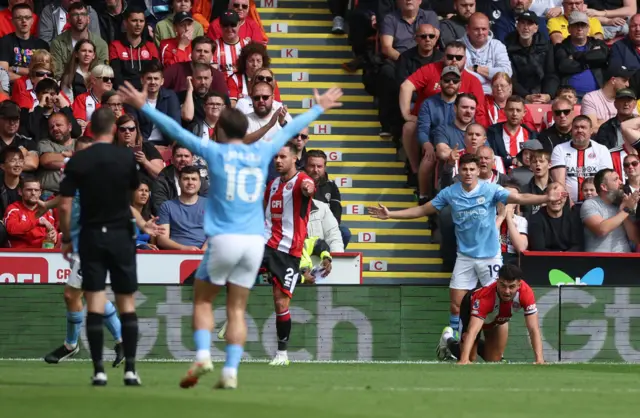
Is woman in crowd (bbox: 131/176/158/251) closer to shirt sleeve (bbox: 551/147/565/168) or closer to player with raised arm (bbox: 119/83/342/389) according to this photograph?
shirt sleeve (bbox: 551/147/565/168)

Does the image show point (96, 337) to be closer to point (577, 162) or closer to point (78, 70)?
point (78, 70)

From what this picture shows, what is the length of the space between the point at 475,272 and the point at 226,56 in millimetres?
5823

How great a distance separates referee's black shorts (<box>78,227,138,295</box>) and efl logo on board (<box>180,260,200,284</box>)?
617 cm

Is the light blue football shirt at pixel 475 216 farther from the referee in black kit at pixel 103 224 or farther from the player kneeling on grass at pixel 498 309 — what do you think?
the referee in black kit at pixel 103 224

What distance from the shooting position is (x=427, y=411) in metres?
8.72

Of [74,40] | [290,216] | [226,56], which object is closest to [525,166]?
[226,56]

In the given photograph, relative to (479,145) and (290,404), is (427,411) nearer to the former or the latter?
(290,404)

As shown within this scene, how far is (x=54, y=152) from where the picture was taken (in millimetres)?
17391

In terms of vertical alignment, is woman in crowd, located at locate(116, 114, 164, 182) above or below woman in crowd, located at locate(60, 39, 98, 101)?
below

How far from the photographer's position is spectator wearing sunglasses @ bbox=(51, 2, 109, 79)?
62.5 feet

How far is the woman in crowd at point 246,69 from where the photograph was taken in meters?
19.0

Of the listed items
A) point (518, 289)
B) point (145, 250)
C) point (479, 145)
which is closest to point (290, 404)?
point (518, 289)

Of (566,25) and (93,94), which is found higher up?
(566,25)

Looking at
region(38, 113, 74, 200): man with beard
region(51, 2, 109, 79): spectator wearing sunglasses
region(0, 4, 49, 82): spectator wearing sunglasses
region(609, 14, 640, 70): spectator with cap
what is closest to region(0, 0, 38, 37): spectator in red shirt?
region(0, 4, 49, 82): spectator wearing sunglasses
